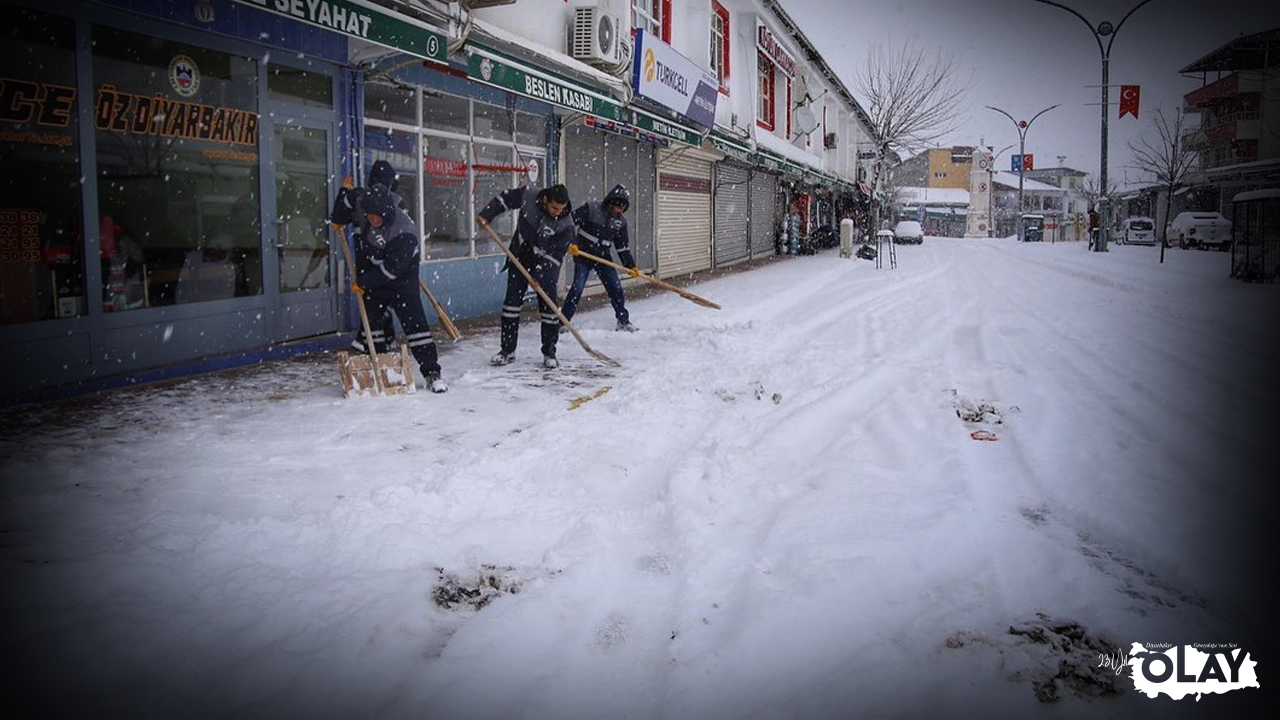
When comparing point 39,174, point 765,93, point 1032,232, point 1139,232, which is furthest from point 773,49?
point 1032,232

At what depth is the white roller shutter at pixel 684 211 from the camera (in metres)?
17.4

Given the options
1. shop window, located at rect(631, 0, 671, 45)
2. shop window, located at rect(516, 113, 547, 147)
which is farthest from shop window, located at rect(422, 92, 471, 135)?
shop window, located at rect(631, 0, 671, 45)

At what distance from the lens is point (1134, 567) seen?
10.8ft

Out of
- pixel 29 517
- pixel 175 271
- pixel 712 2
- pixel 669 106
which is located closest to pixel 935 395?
pixel 29 517

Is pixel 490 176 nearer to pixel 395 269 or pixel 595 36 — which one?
pixel 595 36

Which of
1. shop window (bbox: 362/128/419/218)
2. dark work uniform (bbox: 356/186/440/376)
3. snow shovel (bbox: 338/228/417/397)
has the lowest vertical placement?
snow shovel (bbox: 338/228/417/397)

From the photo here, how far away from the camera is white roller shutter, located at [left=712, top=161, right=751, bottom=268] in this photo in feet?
71.7

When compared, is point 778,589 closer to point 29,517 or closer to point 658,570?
point 658,570

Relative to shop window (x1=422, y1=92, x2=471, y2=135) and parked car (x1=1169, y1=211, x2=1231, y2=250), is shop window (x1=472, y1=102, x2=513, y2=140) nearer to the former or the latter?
shop window (x1=422, y1=92, x2=471, y2=135)

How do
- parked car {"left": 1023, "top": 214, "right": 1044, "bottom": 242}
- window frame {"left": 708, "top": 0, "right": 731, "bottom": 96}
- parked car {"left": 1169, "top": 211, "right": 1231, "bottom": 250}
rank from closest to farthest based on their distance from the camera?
1. window frame {"left": 708, "top": 0, "right": 731, "bottom": 96}
2. parked car {"left": 1169, "top": 211, "right": 1231, "bottom": 250}
3. parked car {"left": 1023, "top": 214, "right": 1044, "bottom": 242}

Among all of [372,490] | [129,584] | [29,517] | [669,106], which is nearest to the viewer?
[129,584]

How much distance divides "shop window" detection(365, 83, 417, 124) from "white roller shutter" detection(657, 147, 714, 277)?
8.30 meters

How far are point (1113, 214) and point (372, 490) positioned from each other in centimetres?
6976

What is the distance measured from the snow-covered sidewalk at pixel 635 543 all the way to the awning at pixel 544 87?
3.63m
